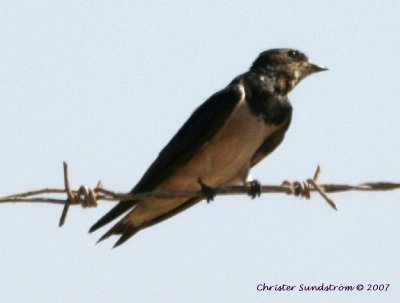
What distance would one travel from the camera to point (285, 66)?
7875mm

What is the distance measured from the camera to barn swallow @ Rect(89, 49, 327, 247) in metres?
6.96

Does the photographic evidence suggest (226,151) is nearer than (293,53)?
Yes

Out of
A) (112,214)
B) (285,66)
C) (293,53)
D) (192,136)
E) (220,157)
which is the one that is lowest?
(112,214)

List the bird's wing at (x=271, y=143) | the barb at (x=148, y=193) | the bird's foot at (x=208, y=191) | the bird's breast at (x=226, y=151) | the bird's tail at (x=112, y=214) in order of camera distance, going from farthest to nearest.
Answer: the bird's wing at (x=271, y=143) → the bird's breast at (x=226, y=151) → the bird's foot at (x=208, y=191) → the bird's tail at (x=112, y=214) → the barb at (x=148, y=193)

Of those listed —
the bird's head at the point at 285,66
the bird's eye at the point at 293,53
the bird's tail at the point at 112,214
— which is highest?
the bird's eye at the point at 293,53

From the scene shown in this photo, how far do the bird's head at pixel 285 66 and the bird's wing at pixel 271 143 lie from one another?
41 centimetres

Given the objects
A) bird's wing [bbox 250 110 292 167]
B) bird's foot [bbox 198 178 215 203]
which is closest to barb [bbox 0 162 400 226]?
bird's foot [bbox 198 178 215 203]

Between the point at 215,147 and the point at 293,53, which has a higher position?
the point at 293,53

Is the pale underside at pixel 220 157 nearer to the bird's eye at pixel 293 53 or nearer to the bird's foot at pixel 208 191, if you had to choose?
the bird's foot at pixel 208 191

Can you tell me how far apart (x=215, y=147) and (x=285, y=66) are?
116 cm

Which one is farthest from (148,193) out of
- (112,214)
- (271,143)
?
(271,143)

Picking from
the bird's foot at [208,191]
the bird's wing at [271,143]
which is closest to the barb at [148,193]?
the bird's foot at [208,191]

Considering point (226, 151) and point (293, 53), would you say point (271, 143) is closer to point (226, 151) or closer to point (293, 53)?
point (226, 151)

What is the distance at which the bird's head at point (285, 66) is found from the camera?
7766mm
